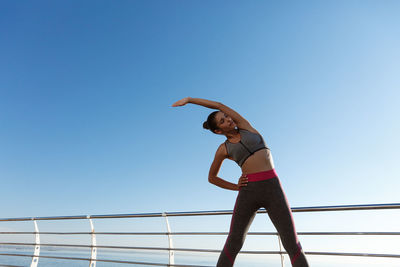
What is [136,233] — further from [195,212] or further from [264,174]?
[264,174]

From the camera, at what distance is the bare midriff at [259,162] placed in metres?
1.75

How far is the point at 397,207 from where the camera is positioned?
194cm

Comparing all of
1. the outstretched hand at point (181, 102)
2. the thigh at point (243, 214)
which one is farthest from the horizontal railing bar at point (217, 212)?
the outstretched hand at point (181, 102)

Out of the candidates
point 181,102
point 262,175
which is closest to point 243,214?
point 262,175

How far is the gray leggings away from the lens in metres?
1.61

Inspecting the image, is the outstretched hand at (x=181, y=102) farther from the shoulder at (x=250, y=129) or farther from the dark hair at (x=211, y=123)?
the shoulder at (x=250, y=129)

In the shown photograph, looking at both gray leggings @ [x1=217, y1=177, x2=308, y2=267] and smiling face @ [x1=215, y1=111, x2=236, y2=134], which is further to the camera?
smiling face @ [x1=215, y1=111, x2=236, y2=134]

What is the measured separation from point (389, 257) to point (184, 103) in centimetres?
184

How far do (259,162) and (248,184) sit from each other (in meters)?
0.15

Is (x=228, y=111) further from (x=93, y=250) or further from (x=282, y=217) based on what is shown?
(x=93, y=250)

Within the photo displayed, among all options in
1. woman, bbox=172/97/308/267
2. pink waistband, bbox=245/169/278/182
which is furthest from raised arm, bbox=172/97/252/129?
pink waistband, bbox=245/169/278/182

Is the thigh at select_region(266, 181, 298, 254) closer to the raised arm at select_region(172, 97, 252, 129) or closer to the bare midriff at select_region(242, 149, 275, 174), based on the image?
the bare midriff at select_region(242, 149, 275, 174)

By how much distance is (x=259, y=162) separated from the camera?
176 cm

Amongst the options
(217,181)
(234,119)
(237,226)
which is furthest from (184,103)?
(237,226)
